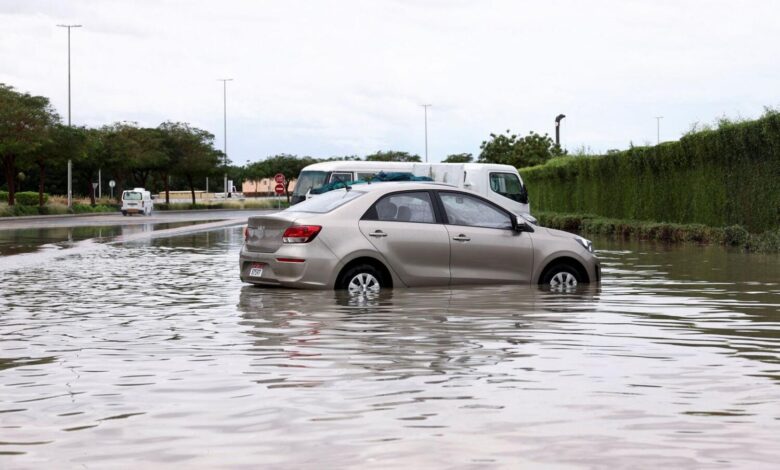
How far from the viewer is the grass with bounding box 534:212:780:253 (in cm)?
2669

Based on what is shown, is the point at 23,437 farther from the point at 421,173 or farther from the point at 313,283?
the point at 421,173

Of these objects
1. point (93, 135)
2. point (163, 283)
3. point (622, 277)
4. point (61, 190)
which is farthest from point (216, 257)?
point (61, 190)

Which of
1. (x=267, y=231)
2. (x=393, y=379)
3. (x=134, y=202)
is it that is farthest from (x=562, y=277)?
(x=134, y=202)

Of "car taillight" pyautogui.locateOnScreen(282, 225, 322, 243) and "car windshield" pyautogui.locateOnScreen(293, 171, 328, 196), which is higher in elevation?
"car windshield" pyautogui.locateOnScreen(293, 171, 328, 196)

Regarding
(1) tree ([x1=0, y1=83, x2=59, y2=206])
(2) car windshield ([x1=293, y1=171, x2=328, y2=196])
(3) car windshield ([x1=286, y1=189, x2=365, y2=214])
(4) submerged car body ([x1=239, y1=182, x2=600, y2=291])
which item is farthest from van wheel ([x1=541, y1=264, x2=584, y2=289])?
(1) tree ([x1=0, y1=83, x2=59, y2=206])

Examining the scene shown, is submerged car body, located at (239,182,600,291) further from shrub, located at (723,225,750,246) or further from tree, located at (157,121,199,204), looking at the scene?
tree, located at (157,121,199,204)

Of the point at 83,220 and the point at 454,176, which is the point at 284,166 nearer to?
the point at 83,220

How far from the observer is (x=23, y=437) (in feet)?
21.6

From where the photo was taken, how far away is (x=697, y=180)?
105ft

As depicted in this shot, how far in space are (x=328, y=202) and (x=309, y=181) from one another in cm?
2175

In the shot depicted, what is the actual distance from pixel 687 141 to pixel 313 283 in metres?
20.3

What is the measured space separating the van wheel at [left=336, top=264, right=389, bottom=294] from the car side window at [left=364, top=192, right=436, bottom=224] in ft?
2.33

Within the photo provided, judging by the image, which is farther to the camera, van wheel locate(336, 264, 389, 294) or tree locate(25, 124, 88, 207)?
tree locate(25, 124, 88, 207)

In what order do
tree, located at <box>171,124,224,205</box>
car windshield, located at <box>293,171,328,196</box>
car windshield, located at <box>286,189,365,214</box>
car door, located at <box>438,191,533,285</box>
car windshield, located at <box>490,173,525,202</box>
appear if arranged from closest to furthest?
car windshield, located at <box>286,189,365,214</box> → car door, located at <box>438,191,533,285</box> → car windshield, located at <box>490,173,525,202</box> → car windshield, located at <box>293,171,328,196</box> → tree, located at <box>171,124,224,205</box>
